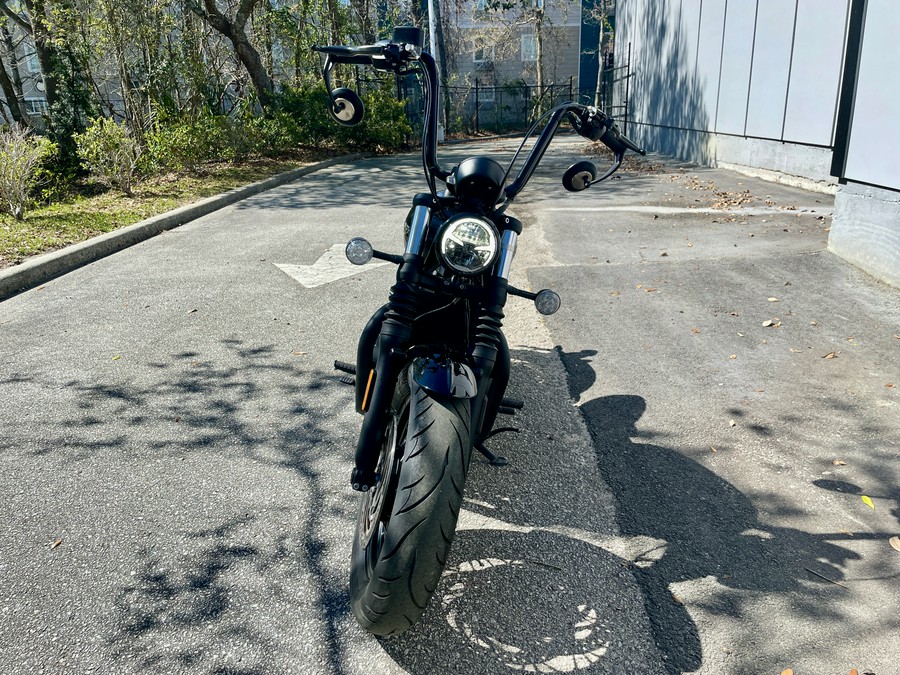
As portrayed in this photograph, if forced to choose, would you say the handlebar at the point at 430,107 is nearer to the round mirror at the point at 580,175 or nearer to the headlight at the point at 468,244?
the round mirror at the point at 580,175

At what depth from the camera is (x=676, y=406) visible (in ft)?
13.6

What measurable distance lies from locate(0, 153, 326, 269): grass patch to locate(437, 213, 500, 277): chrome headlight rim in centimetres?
666

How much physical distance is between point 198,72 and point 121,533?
1526 centimetres

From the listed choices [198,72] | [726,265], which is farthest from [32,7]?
[726,265]

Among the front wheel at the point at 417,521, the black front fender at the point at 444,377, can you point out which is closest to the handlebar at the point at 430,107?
the black front fender at the point at 444,377

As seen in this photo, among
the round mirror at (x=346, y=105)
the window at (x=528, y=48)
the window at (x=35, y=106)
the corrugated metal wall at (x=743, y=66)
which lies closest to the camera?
the round mirror at (x=346, y=105)

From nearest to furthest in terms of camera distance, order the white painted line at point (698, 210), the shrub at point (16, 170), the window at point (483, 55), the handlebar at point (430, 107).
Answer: the handlebar at point (430, 107), the shrub at point (16, 170), the white painted line at point (698, 210), the window at point (483, 55)

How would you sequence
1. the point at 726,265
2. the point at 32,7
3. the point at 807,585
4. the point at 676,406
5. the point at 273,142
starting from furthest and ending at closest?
the point at 273,142 < the point at 32,7 < the point at 726,265 < the point at 676,406 < the point at 807,585

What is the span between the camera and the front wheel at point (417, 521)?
206 centimetres

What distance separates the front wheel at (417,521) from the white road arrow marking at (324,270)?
472cm

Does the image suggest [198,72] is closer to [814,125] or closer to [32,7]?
[32,7]

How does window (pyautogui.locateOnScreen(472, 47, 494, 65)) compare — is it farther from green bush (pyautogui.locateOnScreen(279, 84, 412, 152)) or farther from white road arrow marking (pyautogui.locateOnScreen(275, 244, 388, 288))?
white road arrow marking (pyautogui.locateOnScreen(275, 244, 388, 288))

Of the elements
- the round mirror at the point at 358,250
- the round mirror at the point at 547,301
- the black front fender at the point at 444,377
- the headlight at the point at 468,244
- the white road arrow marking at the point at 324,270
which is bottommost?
the white road arrow marking at the point at 324,270

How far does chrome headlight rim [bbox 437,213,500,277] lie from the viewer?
2395mm
